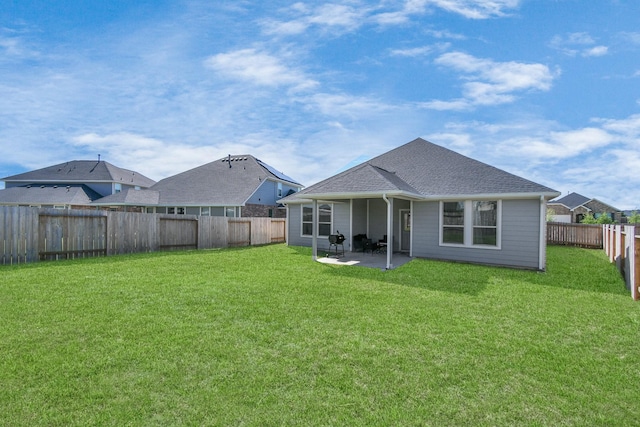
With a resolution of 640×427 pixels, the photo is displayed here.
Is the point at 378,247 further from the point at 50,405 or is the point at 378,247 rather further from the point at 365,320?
the point at 50,405

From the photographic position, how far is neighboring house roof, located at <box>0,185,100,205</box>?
30.0 meters

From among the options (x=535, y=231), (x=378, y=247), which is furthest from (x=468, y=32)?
(x=378, y=247)

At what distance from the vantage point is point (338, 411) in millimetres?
2793

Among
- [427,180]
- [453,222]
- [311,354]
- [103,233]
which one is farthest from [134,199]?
[311,354]

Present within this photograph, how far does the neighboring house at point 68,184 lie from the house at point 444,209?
26817 mm

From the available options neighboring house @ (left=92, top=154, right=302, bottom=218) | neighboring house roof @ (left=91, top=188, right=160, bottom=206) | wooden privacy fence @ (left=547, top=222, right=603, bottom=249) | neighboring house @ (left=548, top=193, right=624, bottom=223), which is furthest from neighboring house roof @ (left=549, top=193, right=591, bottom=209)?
neighboring house roof @ (left=91, top=188, right=160, bottom=206)

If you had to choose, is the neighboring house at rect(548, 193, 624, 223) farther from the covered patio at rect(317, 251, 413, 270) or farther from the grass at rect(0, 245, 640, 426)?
the grass at rect(0, 245, 640, 426)

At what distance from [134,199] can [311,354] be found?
2880 centimetres

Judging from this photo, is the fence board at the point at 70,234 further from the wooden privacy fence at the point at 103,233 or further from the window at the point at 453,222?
the window at the point at 453,222

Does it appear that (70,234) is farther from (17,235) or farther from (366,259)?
(366,259)

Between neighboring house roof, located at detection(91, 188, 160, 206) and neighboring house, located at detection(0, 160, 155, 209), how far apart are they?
2.62m

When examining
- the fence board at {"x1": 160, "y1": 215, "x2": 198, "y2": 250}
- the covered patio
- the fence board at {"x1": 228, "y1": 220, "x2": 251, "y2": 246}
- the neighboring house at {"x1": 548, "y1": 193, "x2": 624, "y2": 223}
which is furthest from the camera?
the neighboring house at {"x1": 548, "y1": 193, "x2": 624, "y2": 223}

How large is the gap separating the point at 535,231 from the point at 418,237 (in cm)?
395

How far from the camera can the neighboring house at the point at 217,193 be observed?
87.9 ft
